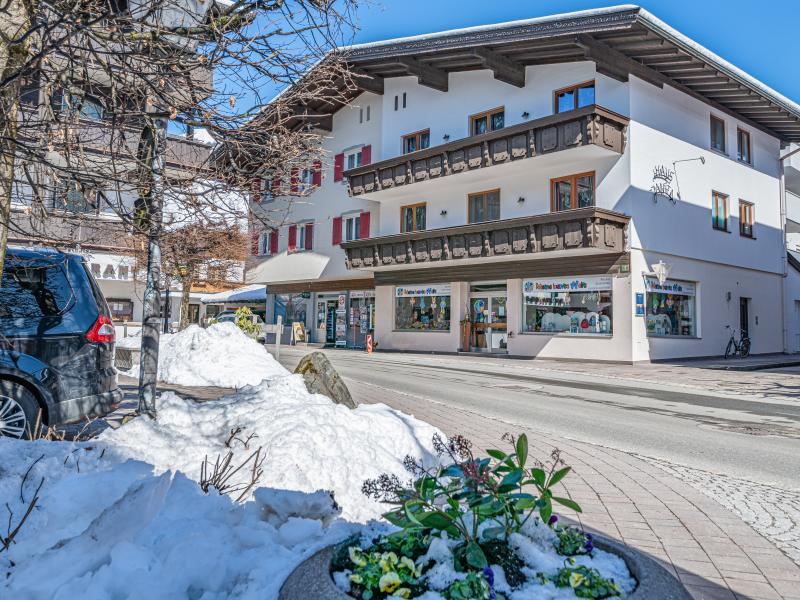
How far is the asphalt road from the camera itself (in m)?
6.64

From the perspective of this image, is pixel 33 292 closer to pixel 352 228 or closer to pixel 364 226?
pixel 364 226

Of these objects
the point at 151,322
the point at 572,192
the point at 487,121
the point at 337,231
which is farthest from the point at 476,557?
the point at 337,231

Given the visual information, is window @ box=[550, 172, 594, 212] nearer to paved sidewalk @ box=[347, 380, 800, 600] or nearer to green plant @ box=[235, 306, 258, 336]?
green plant @ box=[235, 306, 258, 336]

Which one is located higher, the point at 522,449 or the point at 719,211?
the point at 719,211

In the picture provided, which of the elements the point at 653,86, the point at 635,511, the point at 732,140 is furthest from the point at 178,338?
the point at 732,140

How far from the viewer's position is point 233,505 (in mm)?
2879

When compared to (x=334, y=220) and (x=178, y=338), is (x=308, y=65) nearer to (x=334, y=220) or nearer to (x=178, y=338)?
(x=178, y=338)

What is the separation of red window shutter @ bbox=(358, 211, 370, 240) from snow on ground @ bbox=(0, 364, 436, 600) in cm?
2565

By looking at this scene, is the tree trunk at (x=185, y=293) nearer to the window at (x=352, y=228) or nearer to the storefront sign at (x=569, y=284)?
the window at (x=352, y=228)

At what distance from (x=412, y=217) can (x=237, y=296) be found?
1512 centimetres

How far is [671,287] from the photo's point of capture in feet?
71.4

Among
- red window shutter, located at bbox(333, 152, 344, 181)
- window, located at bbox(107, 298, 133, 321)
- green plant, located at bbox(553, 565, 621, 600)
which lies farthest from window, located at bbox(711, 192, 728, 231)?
window, located at bbox(107, 298, 133, 321)

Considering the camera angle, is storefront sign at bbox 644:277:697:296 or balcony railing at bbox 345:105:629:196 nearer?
balcony railing at bbox 345:105:629:196

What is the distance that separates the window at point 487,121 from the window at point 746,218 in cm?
1052
